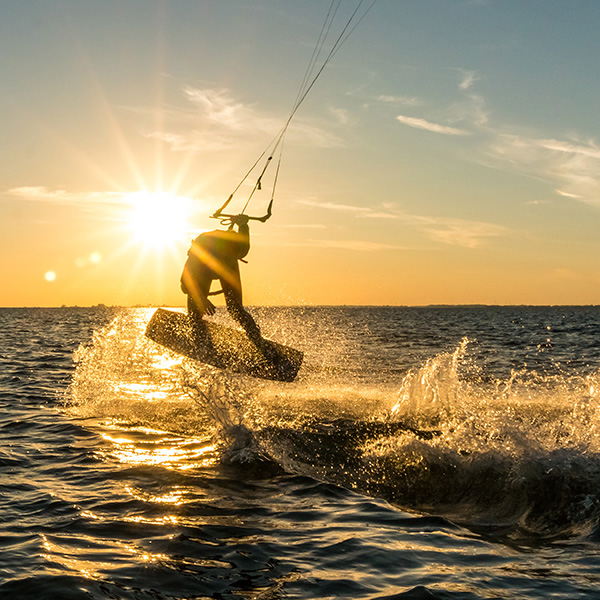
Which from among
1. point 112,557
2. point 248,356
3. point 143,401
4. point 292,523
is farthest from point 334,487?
point 143,401

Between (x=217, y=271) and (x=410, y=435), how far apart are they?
4989mm

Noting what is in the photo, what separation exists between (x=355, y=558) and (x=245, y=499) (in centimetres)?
210

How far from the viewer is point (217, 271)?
41.6ft

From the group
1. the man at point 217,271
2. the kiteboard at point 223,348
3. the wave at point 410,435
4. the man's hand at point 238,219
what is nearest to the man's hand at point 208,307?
the man at point 217,271

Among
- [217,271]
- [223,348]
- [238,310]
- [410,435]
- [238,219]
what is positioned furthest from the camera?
[223,348]

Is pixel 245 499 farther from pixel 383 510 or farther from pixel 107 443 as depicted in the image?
pixel 107 443

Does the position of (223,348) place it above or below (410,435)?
above

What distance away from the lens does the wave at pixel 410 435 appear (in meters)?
7.33

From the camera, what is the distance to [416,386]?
13414 millimetres

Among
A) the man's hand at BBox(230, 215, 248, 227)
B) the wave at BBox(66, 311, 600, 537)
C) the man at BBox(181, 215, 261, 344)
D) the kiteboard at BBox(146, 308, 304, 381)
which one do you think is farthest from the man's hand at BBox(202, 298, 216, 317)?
the man's hand at BBox(230, 215, 248, 227)

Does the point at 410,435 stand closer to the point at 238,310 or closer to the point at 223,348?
the point at 238,310

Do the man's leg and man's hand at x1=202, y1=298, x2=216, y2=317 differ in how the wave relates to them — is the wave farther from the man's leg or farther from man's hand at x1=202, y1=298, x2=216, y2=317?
man's hand at x1=202, y1=298, x2=216, y2=317

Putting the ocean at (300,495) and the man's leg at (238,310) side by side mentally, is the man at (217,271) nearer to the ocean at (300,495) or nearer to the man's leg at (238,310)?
the man's leg at (238,310)

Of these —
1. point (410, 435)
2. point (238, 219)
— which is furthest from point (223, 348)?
point (410, 435)
